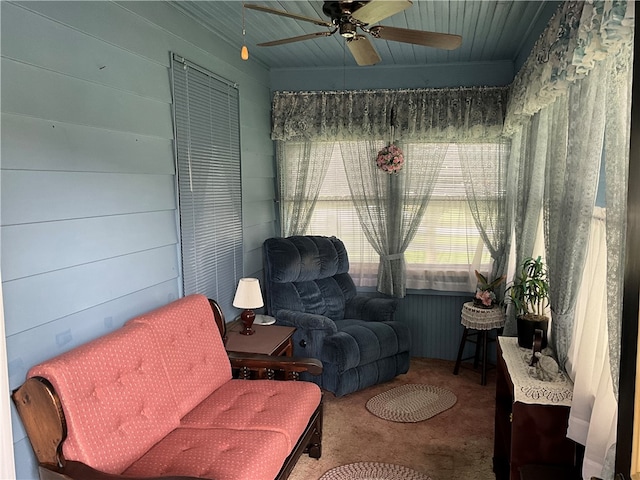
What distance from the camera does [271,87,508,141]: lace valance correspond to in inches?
170

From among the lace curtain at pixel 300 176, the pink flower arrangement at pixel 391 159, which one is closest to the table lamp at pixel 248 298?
the lace curtain at pixel 300 176

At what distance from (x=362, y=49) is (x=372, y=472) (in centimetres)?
224

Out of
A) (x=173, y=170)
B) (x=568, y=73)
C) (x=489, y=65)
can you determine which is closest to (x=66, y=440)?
(x=173, y=170)

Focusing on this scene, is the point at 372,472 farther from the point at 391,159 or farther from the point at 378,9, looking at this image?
the point at 391,159

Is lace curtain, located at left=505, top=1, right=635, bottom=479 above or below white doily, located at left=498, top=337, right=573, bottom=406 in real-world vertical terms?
above

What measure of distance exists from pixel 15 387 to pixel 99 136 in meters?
1.11

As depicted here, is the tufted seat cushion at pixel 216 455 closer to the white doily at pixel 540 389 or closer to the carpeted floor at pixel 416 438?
the carpeted floor at pixel 416 438

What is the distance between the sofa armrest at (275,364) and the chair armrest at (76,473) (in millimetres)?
1184

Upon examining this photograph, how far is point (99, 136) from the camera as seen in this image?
2342 millimetres

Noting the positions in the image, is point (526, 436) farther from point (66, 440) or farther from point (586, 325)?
point (66, 440)

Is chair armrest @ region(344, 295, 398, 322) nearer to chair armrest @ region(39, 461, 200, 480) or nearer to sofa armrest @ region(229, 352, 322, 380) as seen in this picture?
sofa armrest @ region(229, 352, 322, 380)

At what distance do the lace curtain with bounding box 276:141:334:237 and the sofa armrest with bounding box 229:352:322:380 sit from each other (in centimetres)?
189

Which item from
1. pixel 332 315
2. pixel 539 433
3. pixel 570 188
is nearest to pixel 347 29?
pixel 570 188

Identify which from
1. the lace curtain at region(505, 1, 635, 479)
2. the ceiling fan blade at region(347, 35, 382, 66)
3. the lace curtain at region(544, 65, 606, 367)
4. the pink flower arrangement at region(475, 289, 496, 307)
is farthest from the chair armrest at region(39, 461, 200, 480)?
the pink flower arrangement at region(475, 289, 496, 307)
